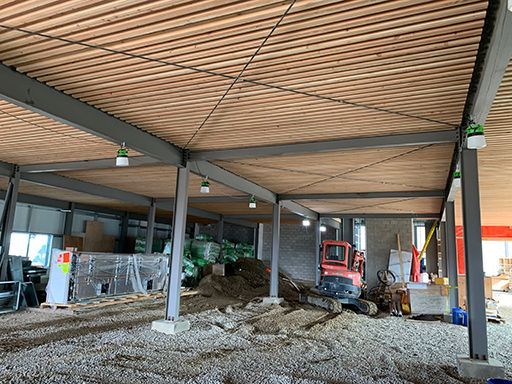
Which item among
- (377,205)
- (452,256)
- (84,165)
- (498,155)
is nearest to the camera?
(498,155)

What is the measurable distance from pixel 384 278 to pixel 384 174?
6.79 metres

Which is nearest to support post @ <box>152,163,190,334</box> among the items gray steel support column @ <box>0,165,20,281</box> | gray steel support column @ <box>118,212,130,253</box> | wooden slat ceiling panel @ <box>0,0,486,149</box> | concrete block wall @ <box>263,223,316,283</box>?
wooden slat ceiling panel @ <box>0,0,486,149</box>

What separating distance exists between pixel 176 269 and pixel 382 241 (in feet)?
35.6

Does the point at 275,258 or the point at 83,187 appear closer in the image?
the point at 83,187

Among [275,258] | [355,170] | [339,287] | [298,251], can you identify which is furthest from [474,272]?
[298,251]

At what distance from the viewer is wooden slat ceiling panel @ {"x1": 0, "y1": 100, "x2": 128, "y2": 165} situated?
5613 mm

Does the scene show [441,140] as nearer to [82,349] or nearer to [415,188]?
[415,188]

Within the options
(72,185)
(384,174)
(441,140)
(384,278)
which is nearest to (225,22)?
(441,140)

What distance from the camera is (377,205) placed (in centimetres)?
1205

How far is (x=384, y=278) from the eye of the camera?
44.7ft

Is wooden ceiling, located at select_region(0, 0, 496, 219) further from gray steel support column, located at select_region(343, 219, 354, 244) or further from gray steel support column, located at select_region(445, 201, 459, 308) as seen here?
gray steel support column, located at select_region(343, 219, 354, 244)

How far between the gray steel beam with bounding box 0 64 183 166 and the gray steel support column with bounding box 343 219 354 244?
1070 centimetres

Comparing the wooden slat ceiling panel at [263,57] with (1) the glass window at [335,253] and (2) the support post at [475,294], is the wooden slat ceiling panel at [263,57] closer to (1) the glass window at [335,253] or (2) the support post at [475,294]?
(2) the support post at [475,294]

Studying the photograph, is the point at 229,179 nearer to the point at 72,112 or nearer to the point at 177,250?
the point at 177,250
